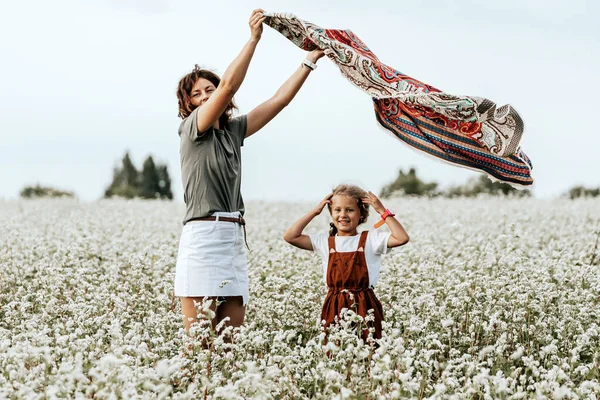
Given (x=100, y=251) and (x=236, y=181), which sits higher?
(x=236, y=181)

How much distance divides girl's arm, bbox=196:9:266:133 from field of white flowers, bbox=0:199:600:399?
147 centimetres

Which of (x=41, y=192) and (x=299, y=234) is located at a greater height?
(x=41, y=192)

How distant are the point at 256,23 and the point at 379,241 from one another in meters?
1.97

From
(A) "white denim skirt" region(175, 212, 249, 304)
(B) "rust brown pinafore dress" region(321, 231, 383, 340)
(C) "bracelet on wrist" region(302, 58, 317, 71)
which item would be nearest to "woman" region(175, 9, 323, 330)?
(A) "white denim skirt" region(175, 212, 249, 304)

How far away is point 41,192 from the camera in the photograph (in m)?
49.2

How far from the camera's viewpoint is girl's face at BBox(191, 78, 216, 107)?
17.1 feet

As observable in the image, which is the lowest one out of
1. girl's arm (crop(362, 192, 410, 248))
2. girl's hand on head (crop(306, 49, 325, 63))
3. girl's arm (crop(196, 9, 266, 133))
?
girl's arm (crop(362, 192, 410, 248))

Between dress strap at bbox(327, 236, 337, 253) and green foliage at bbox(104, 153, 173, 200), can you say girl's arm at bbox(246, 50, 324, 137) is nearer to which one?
dress strap at bbox(327, 236, 337, 253)

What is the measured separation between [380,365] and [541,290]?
388 centimetres

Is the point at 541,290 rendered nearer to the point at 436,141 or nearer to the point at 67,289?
the point at 436,141

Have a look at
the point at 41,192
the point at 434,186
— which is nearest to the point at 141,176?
the point at 434,186

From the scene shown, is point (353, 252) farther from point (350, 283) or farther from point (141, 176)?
point (141, 176)

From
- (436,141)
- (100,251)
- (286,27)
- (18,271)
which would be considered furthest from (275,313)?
(100,251)

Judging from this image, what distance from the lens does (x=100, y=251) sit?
10070 mm
